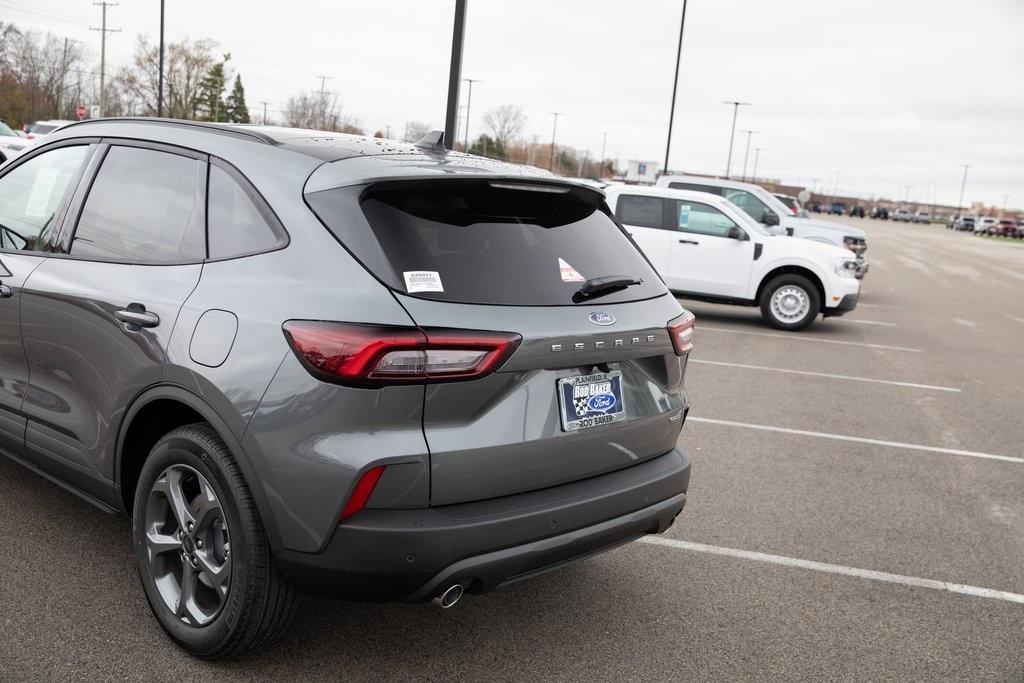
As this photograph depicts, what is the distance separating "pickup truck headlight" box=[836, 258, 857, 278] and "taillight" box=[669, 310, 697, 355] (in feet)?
34.5

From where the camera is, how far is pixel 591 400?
3.16 metres

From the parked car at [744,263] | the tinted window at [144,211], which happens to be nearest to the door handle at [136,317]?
the tinted window at [144,211]

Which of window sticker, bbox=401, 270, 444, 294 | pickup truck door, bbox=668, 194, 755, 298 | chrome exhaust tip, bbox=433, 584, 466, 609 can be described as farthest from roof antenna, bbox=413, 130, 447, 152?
pickup truck door, bbox=668, 194, 755, 298

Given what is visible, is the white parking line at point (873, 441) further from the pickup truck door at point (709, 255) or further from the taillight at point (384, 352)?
the pickup truck door at point (709, 255)

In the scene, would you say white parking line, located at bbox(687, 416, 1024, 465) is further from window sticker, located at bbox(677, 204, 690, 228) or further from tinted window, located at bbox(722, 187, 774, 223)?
tinted window, located at bbox(722, 187, 774, 223)

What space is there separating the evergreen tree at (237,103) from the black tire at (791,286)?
114241mm

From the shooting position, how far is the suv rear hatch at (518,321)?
2.83 meters

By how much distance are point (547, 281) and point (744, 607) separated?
180 centimetres

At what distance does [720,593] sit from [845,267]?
1041cm

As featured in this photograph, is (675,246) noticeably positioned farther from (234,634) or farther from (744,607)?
(234,634)

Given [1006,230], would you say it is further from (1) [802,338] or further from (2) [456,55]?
(2) [456,55]

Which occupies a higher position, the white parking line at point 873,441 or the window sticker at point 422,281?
the window sticker at point 422,281

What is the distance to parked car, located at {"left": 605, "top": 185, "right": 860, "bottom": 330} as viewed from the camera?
13492 millimetres

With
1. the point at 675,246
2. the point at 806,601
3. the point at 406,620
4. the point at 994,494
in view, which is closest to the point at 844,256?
the point at 675,246
